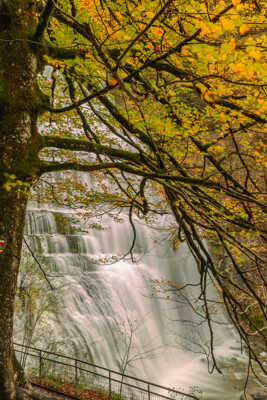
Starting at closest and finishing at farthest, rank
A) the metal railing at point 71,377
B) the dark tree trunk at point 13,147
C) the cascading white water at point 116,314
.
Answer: the dark tree trunk at point 13,147 < the metal railing at point 71,377 < the cascading white water at point 116,314

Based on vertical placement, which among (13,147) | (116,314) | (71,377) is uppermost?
(13,147)

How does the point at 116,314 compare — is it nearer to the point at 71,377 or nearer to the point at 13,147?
the point at 71,377

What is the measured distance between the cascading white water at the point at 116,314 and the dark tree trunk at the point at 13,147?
220 inches

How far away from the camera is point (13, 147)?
12.0ft

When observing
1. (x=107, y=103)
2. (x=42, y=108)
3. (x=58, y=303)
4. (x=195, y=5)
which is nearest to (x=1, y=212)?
(x=42, y=108)

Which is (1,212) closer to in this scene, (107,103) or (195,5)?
(107,103)

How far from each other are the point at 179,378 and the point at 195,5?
11.8 m

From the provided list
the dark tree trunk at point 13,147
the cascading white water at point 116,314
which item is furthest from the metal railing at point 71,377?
the dark tree trunk at point 13,147

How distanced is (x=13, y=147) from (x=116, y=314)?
10.0 metres

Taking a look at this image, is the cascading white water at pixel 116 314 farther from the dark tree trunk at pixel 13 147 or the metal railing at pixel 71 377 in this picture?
the dark tree trunk at pixel 13 147

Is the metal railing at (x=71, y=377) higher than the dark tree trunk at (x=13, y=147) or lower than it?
lower

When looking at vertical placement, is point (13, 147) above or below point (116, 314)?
above

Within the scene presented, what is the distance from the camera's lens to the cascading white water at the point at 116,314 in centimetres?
1102

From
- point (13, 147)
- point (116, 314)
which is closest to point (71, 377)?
point (116, 314)
